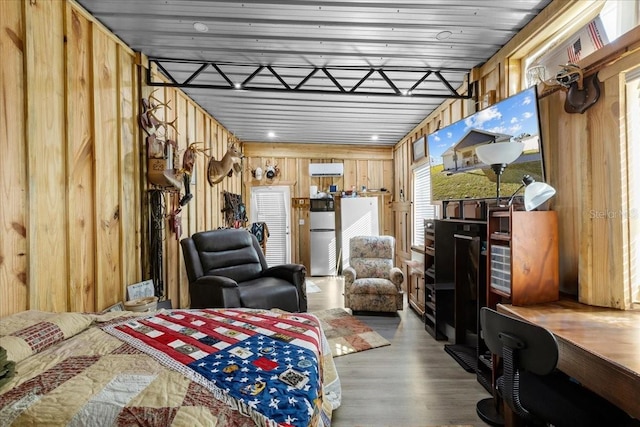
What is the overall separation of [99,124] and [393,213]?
504 cm

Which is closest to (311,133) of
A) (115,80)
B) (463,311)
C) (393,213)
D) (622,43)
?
(393,213)

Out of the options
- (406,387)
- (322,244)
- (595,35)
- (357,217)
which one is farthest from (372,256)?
(595,35)

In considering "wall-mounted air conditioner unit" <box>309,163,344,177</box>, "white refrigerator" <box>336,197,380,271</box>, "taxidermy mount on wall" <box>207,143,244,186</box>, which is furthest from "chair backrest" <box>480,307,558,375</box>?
A: "wall-mounted air conditioner unit" <box>309,163,344,177</box>

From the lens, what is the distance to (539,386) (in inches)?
52.4

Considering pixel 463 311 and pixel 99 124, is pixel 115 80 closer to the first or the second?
pixel 99 124

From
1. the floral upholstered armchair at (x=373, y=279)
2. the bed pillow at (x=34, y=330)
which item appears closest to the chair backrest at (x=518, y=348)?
the bed pillow at (x=34, y=330)

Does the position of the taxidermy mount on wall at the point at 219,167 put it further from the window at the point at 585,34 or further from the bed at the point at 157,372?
the window at the point at 585,34

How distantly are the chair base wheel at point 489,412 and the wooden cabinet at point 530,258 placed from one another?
724mm

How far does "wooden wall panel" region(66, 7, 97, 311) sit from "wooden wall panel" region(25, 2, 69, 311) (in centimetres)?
4

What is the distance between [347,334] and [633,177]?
2549 millimetres

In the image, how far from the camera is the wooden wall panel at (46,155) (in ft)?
5.40

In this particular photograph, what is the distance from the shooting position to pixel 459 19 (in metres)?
2.12

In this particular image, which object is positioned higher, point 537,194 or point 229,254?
point 537,194

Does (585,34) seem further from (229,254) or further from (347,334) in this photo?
(229,254)
